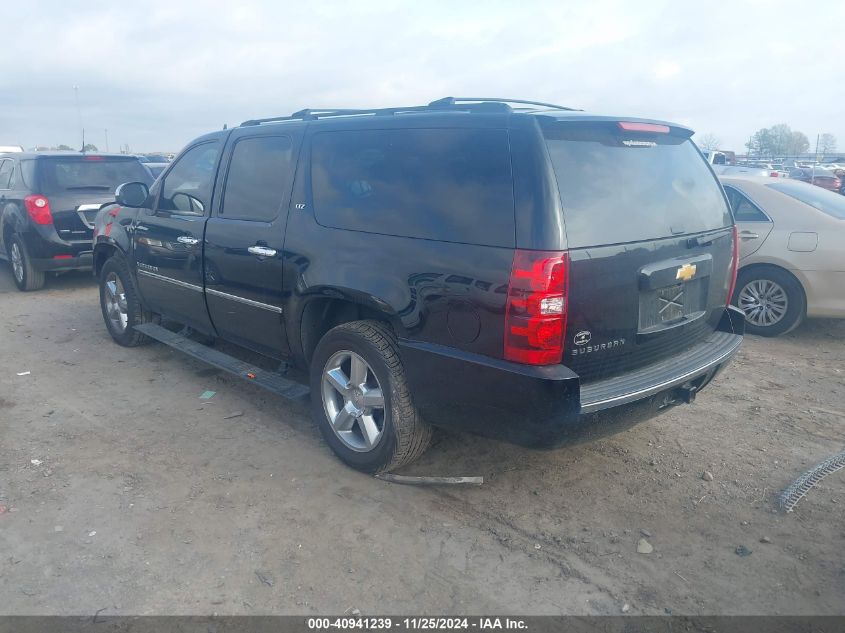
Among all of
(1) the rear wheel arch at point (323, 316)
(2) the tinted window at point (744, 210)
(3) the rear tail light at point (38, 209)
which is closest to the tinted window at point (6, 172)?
(3) the rear tail light at point (38, 209)

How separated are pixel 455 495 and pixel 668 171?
6.79ft

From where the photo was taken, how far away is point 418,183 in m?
3.47

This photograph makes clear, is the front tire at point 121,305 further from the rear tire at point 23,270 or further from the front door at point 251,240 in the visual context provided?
the rear tire at point 23,270

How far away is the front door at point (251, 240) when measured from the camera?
424 cm

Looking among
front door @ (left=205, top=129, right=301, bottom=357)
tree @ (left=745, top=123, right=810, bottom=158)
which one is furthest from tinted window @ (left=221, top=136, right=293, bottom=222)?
tree @ (left=745, top=123, right=810, bottom=158)

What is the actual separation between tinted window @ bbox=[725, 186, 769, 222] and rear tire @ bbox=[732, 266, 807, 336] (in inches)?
19.2

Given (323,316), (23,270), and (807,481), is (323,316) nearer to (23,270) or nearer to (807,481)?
(807,481)

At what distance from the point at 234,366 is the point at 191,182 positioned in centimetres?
149

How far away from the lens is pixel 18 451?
4.20 meters

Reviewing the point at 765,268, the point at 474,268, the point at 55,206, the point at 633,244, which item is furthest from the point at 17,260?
the point at 765,268

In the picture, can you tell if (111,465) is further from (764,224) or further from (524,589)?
(764,224)

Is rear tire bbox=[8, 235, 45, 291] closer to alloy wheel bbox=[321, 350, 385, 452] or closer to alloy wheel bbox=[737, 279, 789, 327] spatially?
alloy wheel bbox=[321, 350, 385, 452]

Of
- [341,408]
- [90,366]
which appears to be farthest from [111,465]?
[90,366]

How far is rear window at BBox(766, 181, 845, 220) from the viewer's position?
6.51m
